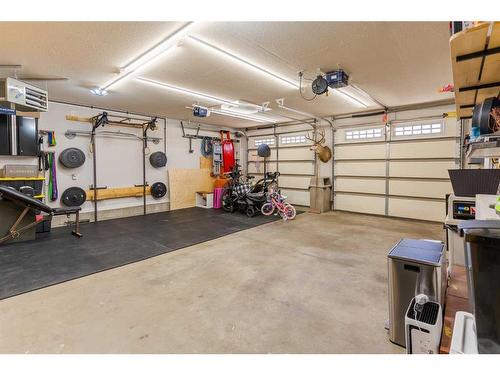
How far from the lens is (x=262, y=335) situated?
6.28 ft

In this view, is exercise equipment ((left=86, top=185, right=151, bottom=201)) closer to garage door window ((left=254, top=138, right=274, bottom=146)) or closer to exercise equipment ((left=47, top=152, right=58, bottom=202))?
exercise equipment ((left=47, top=152, right=58, bottom=202))

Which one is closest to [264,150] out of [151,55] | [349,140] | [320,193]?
[320,193]

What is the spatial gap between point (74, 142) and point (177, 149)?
2.64 meters

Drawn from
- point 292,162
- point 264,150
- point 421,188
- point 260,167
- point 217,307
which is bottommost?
point 217,307

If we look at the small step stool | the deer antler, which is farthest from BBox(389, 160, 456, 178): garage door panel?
the small step stool

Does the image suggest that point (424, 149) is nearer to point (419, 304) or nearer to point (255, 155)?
point (255, 155)

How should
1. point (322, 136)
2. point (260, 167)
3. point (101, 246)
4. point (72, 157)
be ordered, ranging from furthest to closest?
point (260, 167) < point (322, 136) < point (72, 157) < point (101, 246)

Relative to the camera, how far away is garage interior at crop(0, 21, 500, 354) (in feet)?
5.74

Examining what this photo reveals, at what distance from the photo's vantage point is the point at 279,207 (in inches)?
249

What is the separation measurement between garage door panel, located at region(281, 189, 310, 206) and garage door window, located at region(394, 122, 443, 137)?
9.66 feet

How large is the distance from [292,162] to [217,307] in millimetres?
6310

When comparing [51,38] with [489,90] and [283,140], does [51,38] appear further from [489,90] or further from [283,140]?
[283,140]

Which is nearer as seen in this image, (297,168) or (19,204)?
(19,204)

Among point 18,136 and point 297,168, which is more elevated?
point 18,136
